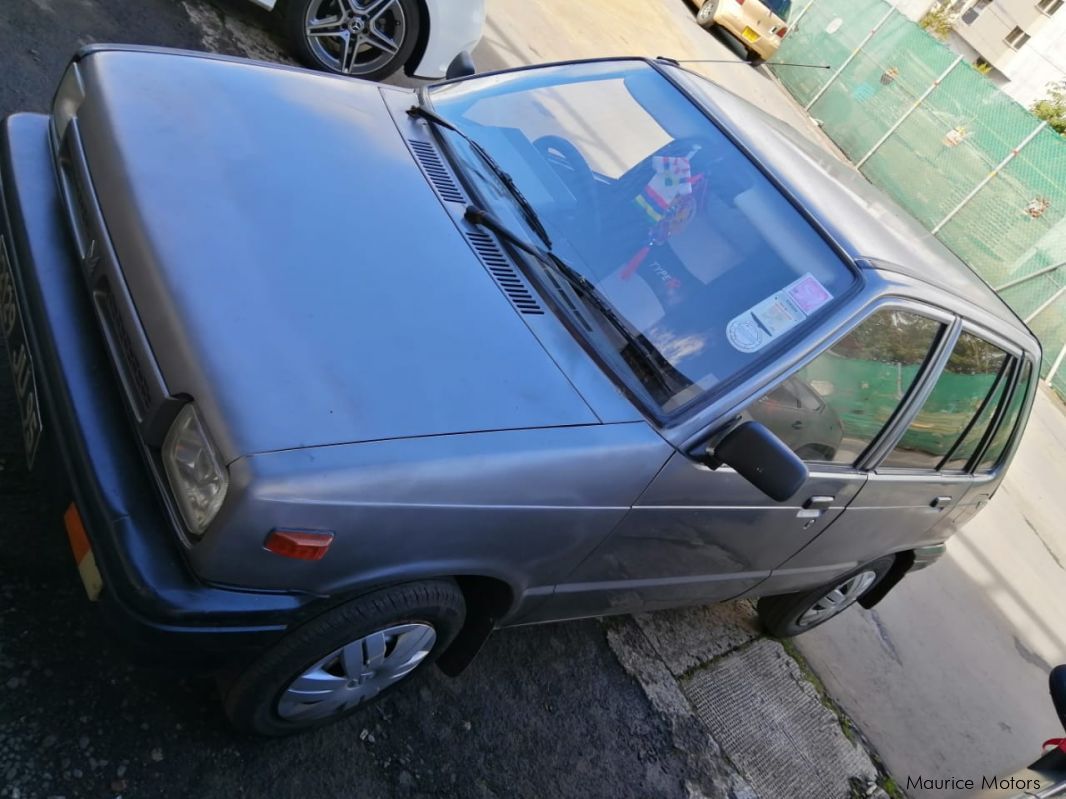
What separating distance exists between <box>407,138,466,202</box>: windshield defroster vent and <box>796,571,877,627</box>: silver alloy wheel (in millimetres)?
2427

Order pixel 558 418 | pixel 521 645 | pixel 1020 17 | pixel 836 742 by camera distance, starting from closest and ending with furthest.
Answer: pixel 558 418 < pixel 521 645 < pixel 836 742 < pixel 1020 17

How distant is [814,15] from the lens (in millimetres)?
15359

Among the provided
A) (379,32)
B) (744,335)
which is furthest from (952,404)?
(379,32)

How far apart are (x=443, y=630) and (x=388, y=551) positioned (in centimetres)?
45

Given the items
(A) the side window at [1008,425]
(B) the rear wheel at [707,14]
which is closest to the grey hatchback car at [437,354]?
(A) the side window at [1008,425]

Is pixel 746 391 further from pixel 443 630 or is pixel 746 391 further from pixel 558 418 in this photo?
pixel 443 630

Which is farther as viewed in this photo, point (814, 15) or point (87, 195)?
point (814, 15)

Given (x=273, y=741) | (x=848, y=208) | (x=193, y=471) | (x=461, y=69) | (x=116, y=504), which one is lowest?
Result: (x=273, y=741)

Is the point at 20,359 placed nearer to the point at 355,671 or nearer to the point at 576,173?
the point at 355,671

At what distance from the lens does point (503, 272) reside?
2367mm

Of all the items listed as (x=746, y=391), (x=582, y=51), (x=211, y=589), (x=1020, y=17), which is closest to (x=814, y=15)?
(x=582, y=51)

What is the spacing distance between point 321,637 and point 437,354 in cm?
73

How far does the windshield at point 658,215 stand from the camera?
7.80 ft

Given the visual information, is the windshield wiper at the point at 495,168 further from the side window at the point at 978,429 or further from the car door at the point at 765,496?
the side window at the point at 978,429
